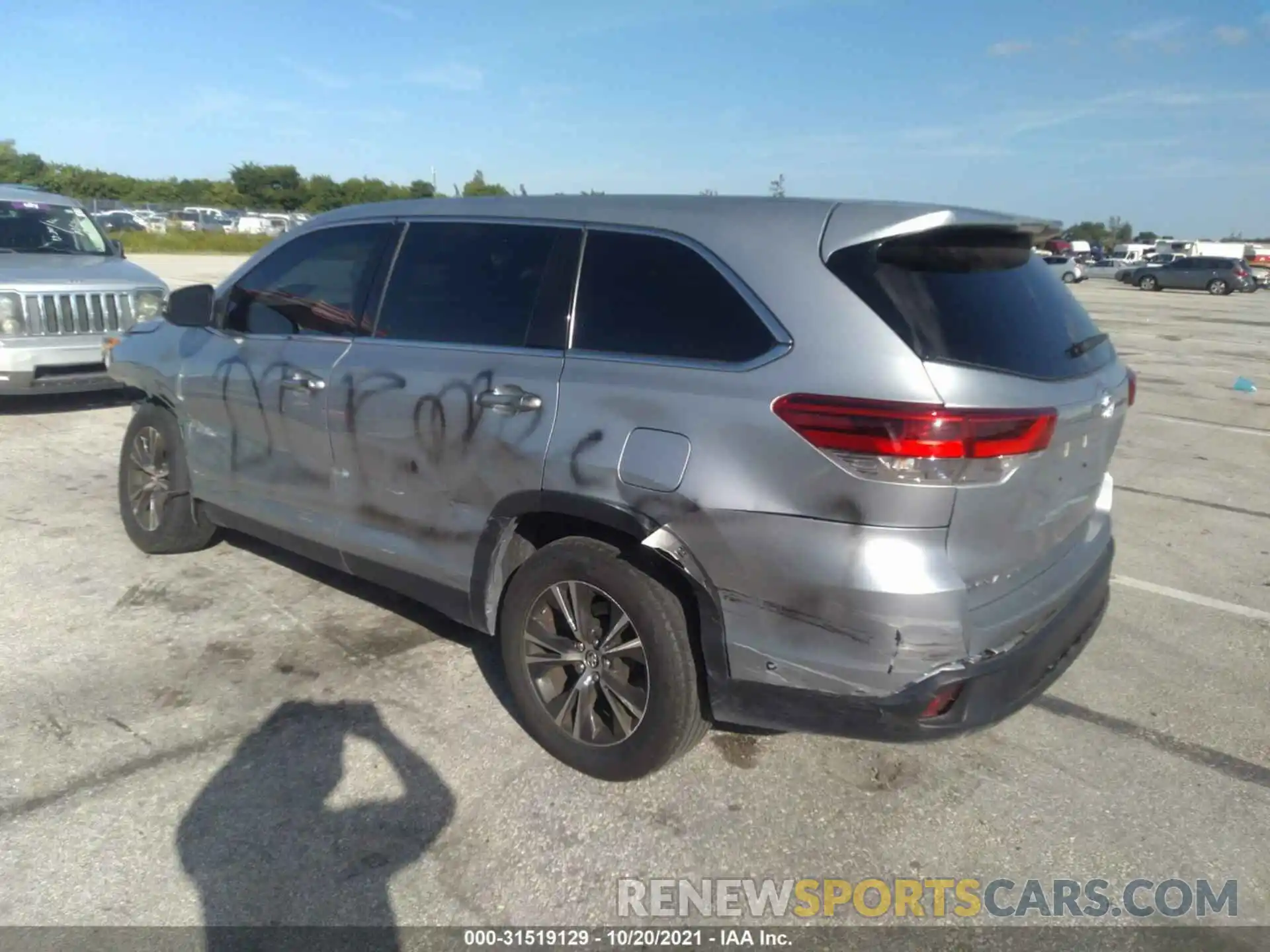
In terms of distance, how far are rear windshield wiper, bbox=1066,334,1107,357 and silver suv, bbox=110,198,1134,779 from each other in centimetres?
2

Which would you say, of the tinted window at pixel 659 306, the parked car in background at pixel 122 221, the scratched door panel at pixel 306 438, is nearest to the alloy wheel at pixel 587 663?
the tinted window at pixel 659 306

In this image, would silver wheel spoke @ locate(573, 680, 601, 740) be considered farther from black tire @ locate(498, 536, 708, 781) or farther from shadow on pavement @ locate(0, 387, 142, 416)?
shadow on pavement @ locate(0, 387, 142, 416)

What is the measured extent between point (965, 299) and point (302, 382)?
2.65 metres

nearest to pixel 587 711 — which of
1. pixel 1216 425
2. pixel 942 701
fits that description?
pixel 942 701

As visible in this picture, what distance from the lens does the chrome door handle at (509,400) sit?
10.4 feet

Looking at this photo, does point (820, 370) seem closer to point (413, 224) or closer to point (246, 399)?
point (413, 224)

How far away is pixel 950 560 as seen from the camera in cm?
253

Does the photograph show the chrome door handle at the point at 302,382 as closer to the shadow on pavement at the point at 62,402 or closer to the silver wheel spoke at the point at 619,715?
the silver wheel spoke at the point at 619,715

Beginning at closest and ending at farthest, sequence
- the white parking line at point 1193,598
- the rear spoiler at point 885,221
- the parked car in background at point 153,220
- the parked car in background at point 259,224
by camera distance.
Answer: the rear spoiler at point 885,221 < the white parking line at point 1193,598 < the parked car in background at point 153,220 < the parked car in background at point 259,224

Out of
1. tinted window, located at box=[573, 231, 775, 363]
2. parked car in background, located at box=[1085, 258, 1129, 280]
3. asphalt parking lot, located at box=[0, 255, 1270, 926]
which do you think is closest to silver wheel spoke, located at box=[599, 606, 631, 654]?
asphalt parking lot, located at box=[0, 255, 1270, 926]

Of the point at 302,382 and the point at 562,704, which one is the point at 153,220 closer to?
the point at 302,382

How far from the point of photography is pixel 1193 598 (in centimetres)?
495

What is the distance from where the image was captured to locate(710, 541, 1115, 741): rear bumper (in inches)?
103

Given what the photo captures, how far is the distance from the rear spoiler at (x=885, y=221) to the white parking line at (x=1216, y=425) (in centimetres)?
817
